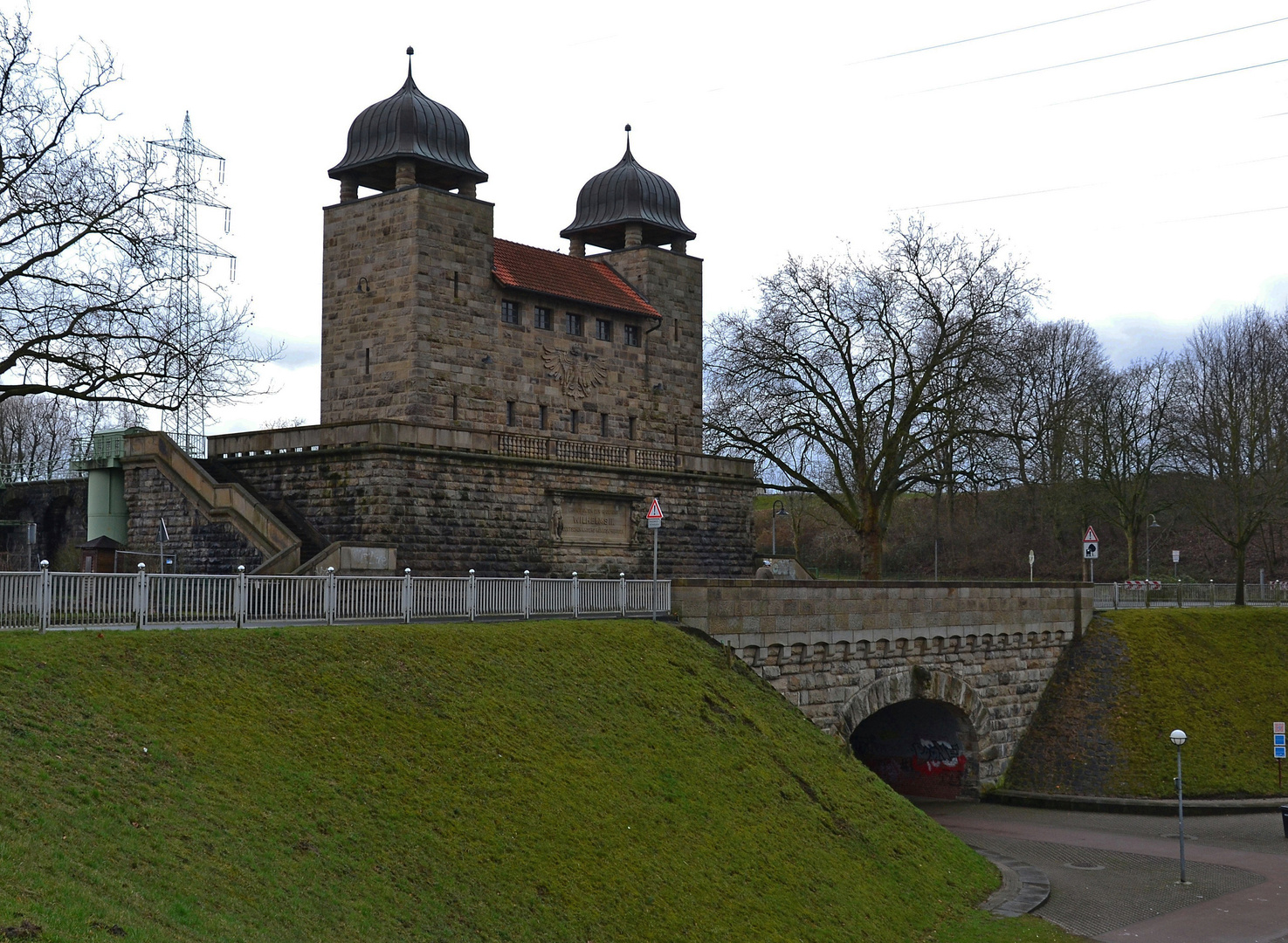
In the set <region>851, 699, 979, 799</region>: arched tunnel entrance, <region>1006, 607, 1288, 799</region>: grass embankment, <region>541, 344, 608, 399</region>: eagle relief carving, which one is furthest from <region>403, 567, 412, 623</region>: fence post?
<region>541, 344, 608, 399</region>: eagle relief carving

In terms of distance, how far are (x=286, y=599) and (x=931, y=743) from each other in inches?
804

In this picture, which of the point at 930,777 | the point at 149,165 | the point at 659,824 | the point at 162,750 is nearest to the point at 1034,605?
the point at 930,777

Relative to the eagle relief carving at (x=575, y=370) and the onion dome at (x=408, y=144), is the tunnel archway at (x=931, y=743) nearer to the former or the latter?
the eagle relief carving at (x=575, y=370)

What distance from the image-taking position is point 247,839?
11891 millimetres

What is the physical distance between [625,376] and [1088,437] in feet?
94.7

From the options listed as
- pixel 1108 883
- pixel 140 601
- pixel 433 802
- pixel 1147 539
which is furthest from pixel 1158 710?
pixel 1147 539

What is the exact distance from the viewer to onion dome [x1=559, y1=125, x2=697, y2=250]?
45344 millimetres

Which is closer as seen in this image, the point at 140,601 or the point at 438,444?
the point at 140,601

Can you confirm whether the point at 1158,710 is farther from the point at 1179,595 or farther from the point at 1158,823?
the point at 1179,595

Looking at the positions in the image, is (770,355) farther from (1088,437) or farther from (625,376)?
(1088,437)

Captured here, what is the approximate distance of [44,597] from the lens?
15109mm

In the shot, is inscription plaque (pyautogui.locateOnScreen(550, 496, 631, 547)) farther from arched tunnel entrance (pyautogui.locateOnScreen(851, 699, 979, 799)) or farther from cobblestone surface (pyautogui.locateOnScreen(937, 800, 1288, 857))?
cobblestone surface (pyautogui.locateOnScreen(937, 800, 1288, 857))

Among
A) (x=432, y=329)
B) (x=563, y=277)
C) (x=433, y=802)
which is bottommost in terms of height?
(x=433, y=802)

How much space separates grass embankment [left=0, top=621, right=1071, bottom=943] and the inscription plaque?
12.9 meters
